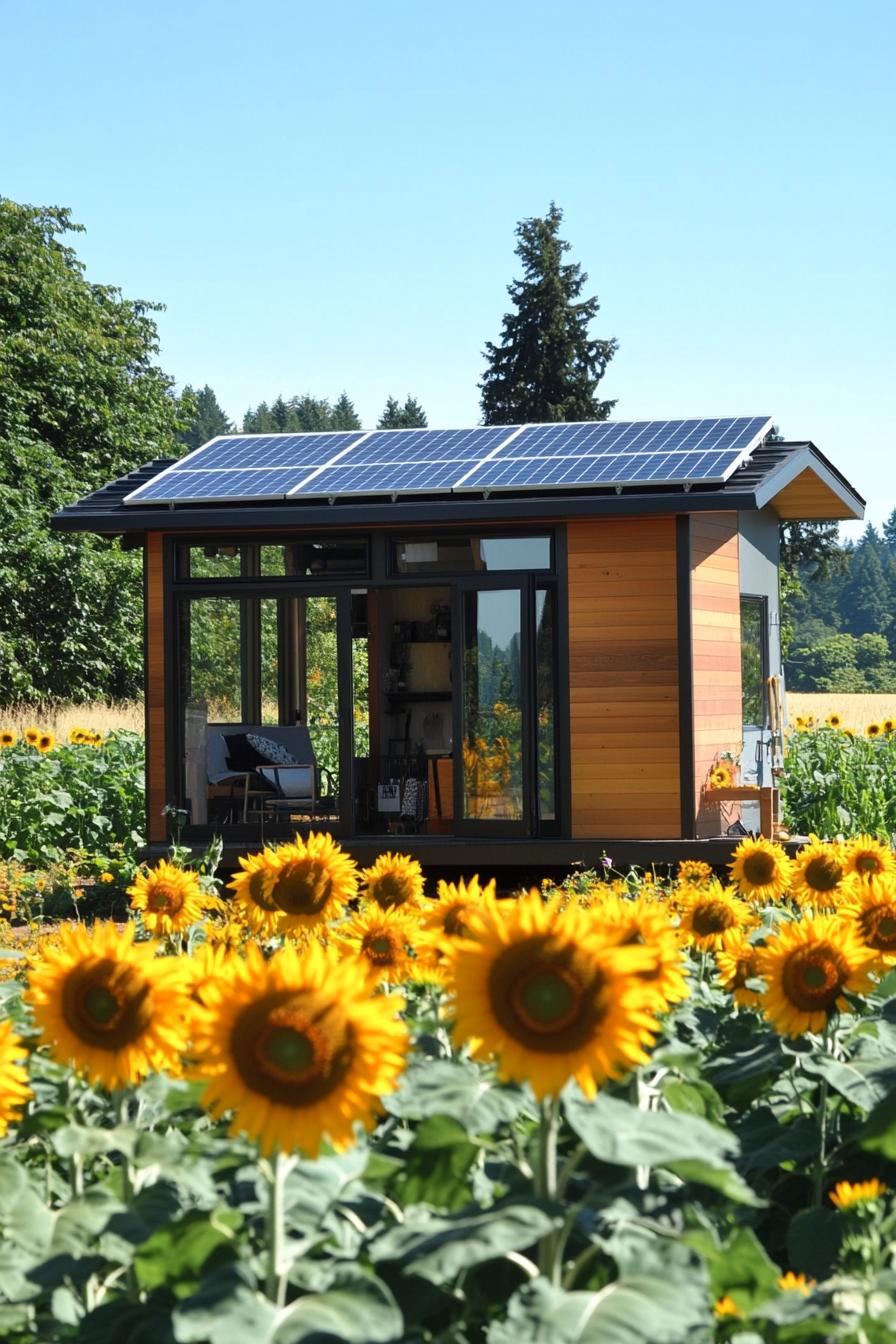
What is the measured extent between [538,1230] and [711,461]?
9496 mm

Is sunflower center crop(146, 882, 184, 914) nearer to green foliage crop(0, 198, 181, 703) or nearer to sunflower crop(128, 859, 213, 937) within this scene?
sunflower crop(128, 859, 213, 937)

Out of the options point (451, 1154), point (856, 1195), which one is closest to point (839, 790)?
point (856, 1195)

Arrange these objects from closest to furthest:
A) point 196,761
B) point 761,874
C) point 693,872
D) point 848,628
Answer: point 761,874 < point 693,872 < point 196,761 < point 848,628

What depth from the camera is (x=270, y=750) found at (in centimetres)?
1227

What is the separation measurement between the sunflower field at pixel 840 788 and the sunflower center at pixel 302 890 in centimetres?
976

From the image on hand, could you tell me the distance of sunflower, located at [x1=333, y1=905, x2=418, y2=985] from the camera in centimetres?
287

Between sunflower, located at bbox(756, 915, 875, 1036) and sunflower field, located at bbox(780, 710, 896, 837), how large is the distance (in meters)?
10.1

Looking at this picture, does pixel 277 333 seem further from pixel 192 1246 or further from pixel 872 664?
pixel 872 664

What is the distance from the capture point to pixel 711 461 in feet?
35.5

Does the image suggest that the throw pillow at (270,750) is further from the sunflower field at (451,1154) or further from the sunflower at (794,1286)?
the sunflower at (794,1286)

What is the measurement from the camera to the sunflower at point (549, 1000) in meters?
1.73

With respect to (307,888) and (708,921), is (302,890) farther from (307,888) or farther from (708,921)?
(708,921)

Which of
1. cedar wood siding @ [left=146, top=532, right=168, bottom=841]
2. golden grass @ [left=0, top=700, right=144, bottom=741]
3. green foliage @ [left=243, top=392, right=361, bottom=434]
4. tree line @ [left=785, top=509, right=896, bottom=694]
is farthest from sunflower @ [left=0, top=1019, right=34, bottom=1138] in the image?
green foliage @ [left=243, top=392, right=361, bottom=434]

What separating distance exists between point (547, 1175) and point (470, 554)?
9578 millimetres
